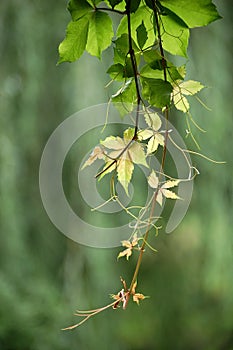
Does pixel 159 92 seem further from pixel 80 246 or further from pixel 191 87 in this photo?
pixel 80 246

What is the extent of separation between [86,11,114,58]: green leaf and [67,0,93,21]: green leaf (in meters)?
0.01

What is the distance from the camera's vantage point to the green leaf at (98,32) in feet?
1.41

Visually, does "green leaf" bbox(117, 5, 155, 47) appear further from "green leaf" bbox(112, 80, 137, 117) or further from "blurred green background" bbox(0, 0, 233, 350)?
"blurred green background" bbox(0, 0, 233, 350)

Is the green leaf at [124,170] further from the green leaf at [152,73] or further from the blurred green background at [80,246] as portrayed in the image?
the blurred green background at [80,246]

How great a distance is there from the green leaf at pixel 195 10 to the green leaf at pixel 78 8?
0.20 ft

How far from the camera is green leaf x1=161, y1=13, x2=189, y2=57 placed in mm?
417

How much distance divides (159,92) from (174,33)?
6 cm

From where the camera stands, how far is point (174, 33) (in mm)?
436

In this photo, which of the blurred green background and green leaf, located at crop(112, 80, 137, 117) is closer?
green leaf, located at crop(112, 80, 137, 117)

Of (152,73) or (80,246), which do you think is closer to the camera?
(152,73)

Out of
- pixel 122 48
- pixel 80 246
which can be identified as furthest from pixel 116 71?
pixel 80 246

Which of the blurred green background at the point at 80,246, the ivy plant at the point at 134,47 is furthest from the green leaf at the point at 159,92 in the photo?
the blurred green background at the point at 80,246

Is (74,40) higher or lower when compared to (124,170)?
higher

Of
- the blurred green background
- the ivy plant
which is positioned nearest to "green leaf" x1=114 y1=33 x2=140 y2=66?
the ivy plant
